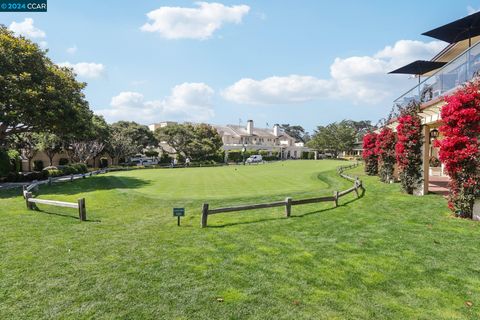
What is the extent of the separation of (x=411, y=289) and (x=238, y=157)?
189 feet

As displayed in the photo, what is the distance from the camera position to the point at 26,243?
822 centimetres

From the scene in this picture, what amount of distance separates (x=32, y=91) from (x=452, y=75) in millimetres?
22245

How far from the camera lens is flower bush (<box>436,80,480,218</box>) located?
940 cm

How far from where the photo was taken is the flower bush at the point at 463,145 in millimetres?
9398

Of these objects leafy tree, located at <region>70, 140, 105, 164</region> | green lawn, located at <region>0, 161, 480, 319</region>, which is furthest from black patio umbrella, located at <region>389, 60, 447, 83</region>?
leafy tree, located at <region>70, 140, 105, 164</region>

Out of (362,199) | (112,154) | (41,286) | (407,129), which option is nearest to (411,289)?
(41,286)

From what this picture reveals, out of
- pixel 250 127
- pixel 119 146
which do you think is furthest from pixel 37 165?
pixel 250 127

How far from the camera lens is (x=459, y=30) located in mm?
14031

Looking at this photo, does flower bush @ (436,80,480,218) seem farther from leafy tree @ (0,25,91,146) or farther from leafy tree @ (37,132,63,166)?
leafy tree @ (37,132,63,166)

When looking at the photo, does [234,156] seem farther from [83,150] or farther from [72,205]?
[72,205]

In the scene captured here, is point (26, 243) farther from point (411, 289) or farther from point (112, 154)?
point (112, 154)

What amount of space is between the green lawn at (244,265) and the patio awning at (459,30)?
25.6ft

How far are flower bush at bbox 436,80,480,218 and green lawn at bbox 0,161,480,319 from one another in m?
0.85

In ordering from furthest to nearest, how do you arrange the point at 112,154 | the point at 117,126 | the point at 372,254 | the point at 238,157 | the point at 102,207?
the point at 238,157 → the point at 117,126 → the point at 112,154 → the point at 102,207 → the point at 372,254
